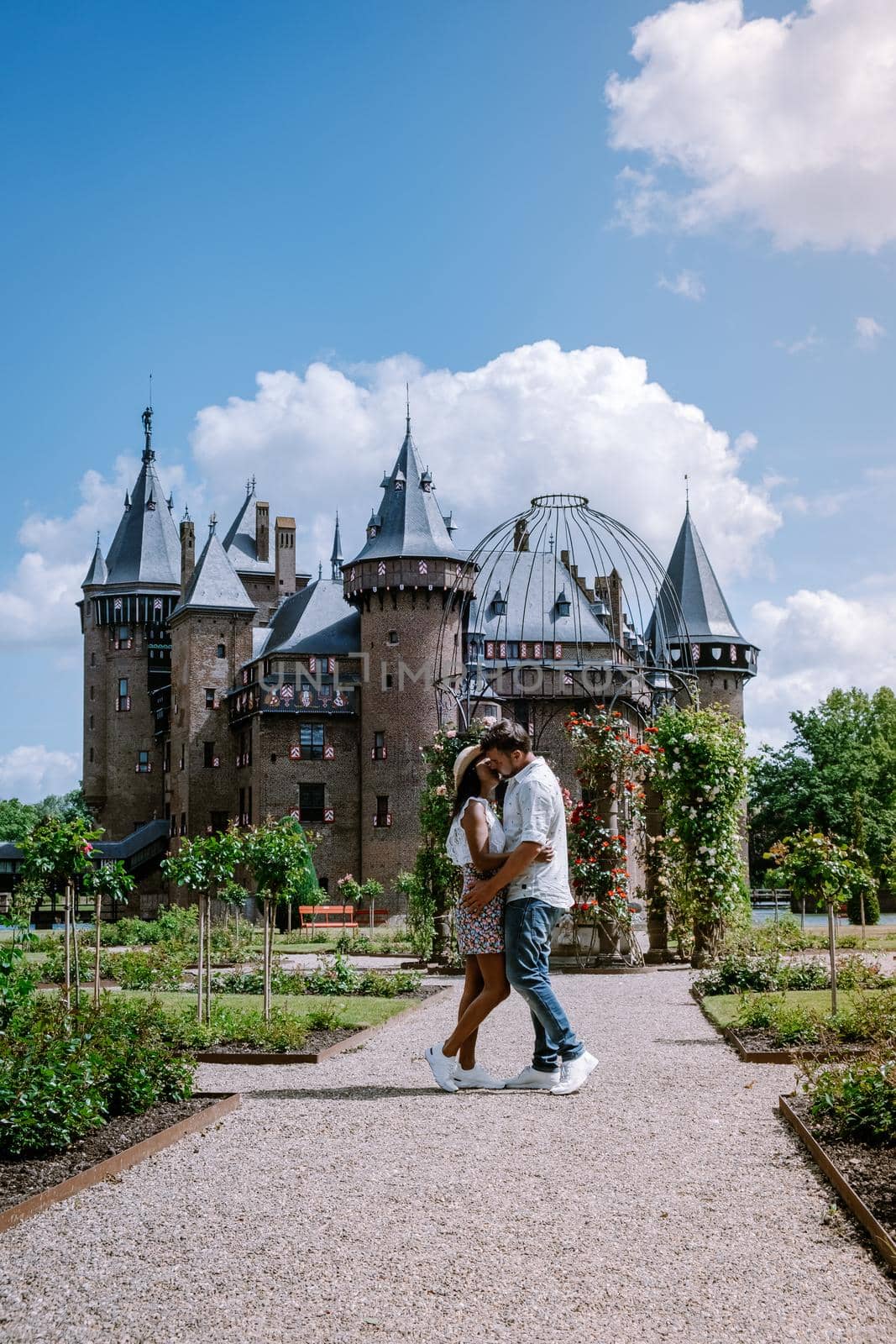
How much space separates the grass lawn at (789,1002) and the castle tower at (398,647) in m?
36.0

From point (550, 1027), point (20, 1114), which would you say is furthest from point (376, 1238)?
point (550, 1027)

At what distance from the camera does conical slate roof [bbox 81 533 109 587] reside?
64688 millimetres

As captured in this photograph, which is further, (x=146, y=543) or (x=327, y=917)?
(x=146, y=543)

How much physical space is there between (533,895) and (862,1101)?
189 cm

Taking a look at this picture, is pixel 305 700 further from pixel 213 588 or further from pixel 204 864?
pixel 204 864

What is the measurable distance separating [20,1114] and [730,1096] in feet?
12.0

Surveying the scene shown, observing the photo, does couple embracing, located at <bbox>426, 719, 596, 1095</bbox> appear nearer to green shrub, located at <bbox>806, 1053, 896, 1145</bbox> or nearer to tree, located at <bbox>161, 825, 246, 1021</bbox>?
green shrub, located at <bbox>806, 1053, 896, 1145</bbox>

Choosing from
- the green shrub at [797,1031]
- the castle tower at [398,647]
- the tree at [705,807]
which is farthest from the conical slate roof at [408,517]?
the green shrub at [797,1031]

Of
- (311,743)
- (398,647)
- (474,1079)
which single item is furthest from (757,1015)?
(311,743)

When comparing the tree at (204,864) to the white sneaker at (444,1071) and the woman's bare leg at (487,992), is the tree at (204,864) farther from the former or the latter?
the woman's bare leg at (487,992)

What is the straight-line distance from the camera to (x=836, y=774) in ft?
167

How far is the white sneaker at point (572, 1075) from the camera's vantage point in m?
7.24

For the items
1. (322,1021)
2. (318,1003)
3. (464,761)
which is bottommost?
(318,1003)

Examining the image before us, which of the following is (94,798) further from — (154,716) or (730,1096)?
(730,1096)
